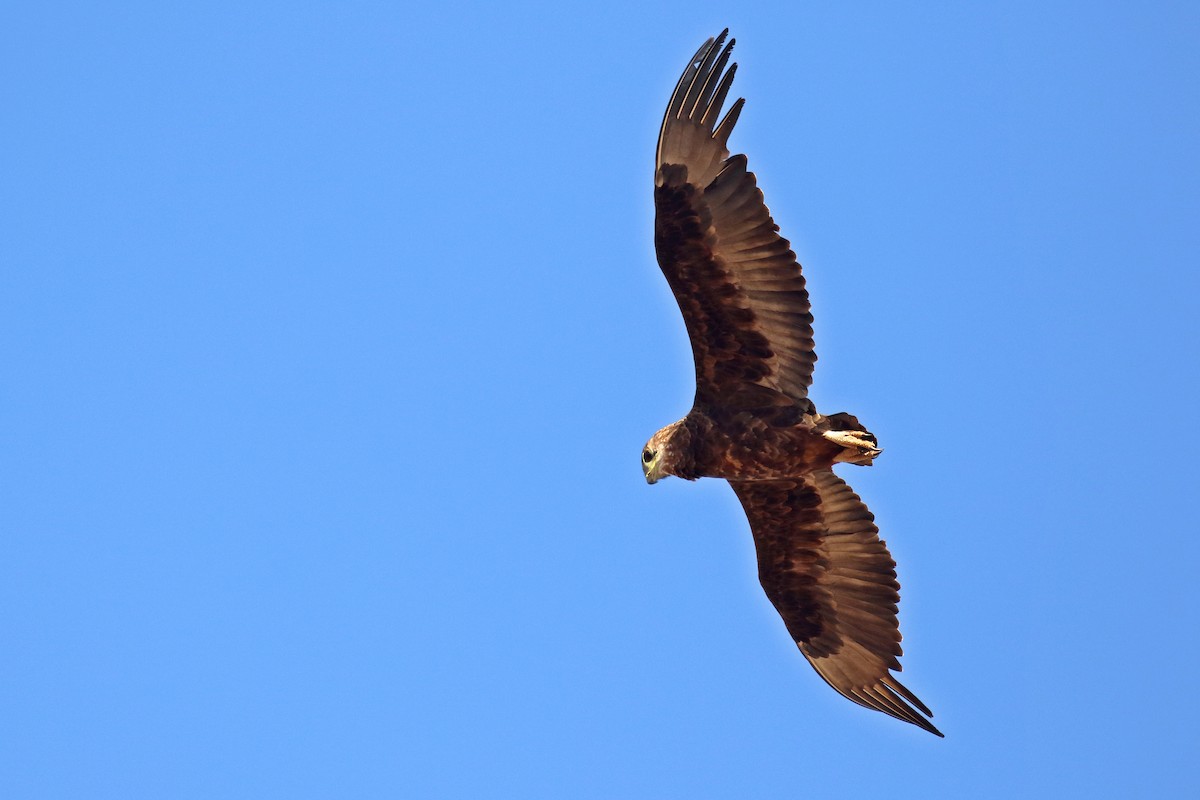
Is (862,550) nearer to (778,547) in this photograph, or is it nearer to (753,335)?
(778,547)

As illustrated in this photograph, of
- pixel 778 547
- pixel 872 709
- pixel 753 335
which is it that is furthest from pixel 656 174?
pixel 872 709

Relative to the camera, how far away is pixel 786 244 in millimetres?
12828

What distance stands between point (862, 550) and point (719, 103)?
4.63 m

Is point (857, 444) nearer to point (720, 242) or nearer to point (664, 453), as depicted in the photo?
point (664, 453)

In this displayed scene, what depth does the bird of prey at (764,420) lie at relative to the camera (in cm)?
1278

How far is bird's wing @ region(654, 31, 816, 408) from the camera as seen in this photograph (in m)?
12.7

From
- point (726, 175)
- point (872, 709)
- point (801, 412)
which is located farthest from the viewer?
point (872, 709)

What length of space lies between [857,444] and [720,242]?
2139 mm

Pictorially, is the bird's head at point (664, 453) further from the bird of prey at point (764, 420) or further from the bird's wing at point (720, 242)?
the bird's wing at point (720, 242)

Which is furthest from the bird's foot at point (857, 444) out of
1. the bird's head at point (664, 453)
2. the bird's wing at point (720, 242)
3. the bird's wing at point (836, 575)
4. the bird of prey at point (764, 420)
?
the bird's head at point (664, 453)

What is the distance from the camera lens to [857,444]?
523 inches

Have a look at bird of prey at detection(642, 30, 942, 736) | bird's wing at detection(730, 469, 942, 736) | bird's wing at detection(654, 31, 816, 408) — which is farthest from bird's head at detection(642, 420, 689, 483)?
bird's wing at detection(730, 469, 942, 736)

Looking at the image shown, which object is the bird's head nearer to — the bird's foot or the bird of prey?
the bird of prey

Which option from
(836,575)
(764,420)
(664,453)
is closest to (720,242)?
(764,420)
